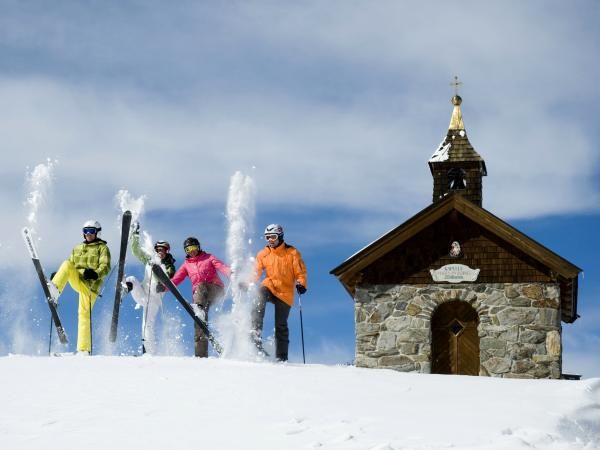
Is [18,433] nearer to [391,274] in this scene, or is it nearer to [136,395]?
[136,395]

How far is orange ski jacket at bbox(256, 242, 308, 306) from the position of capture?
13.3 meters

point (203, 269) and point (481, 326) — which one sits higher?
point (203, 269)

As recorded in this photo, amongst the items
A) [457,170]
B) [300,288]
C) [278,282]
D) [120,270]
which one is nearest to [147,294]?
[120,270]

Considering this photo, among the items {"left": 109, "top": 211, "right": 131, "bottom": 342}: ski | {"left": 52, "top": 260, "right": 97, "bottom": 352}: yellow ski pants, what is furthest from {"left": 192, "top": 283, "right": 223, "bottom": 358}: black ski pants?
{"left": 52, "top": 260, "right": 97, "bottom": 352}: yellow ski pants

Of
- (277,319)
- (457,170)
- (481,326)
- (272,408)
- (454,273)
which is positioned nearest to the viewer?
(272,408)

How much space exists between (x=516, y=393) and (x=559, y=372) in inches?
247

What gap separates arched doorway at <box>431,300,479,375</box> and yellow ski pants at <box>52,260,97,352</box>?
662cm

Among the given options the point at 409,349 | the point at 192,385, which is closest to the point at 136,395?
the point at 192,385

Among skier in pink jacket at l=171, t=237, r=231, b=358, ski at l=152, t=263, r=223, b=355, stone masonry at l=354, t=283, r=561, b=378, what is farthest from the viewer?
stone masonry at l=354, t=283, r=561, b=378

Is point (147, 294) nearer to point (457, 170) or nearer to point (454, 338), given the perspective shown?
point (454, 338)

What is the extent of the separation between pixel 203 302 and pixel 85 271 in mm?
1733

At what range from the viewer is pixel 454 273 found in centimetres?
1702

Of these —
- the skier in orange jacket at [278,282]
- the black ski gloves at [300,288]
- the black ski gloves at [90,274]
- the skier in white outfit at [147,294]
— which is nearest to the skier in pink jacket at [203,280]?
the skier in white outfit at [147,294]

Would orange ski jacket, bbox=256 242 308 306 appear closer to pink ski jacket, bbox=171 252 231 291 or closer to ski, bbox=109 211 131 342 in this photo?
pink ski jacket, bbox=171 252 231 291
